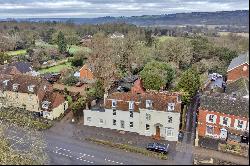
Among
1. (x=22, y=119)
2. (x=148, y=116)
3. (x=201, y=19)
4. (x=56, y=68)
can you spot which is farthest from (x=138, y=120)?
(x=56, y=68)

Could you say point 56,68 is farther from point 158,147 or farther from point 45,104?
point 158,147

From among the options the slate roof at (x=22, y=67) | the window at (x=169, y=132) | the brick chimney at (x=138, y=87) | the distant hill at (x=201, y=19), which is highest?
the distant hill at (x=201, y=19)

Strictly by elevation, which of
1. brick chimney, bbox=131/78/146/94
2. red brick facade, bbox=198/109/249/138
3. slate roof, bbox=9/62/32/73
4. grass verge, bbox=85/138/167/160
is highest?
slate roof, bbox=9/62/32/73

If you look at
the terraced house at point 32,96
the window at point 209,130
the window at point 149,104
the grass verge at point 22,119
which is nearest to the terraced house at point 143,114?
the window at point 149,104

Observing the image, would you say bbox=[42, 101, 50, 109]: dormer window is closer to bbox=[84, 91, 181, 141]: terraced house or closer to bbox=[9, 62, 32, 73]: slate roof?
bbox=[84, 91, 181, 141]: terraced house

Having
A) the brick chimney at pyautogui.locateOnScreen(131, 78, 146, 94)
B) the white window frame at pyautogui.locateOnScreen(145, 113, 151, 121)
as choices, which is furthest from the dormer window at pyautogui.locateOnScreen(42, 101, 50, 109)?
the white window frame at pyautogui.locateOnScreen(145, 113, 151, 121)

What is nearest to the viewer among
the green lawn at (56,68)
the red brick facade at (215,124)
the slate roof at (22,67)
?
the red brick facade at (215,124)

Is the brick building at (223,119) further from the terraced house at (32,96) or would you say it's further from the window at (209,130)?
the terraced house at (32,96)
